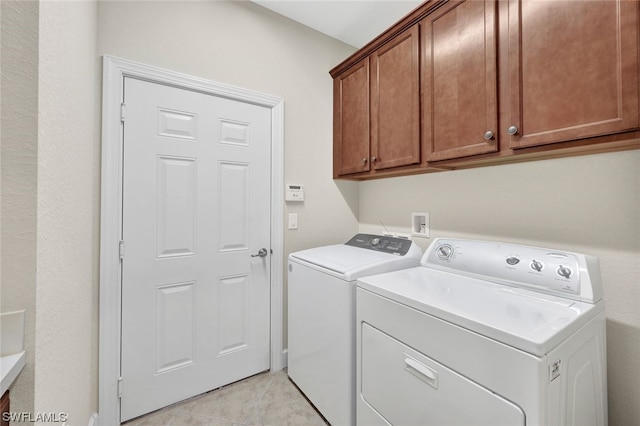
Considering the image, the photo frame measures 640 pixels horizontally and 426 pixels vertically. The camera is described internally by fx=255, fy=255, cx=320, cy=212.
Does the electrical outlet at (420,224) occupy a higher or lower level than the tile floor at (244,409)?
higher

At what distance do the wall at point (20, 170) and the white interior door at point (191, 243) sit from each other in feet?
3.12

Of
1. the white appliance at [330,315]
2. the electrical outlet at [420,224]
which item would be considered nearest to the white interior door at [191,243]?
Result: the white appliance at [330,315]

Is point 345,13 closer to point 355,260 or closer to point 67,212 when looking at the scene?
point 355,260

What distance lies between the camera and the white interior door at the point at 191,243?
1.50 meters

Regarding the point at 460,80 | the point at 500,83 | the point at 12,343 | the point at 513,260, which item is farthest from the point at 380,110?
the point at 12,343

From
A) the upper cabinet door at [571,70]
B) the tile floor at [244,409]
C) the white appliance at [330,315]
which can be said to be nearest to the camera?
the upper cabinet door at [571,70]

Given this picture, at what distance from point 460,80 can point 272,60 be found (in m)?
1.36

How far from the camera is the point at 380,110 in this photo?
1.80 metres

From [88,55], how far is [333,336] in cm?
189

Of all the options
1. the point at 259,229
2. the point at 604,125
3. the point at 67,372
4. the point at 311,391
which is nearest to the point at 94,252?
the point at 67,372

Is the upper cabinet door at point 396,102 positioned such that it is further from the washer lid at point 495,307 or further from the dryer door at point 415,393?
the dryer door at point 415,393

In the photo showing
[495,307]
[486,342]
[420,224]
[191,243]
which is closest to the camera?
[486,342]

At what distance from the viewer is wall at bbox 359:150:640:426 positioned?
41.5 inches

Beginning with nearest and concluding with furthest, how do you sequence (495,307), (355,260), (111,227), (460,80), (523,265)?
(495,307) < (523,265) < (460,80) < (111,227) < (355,260)
